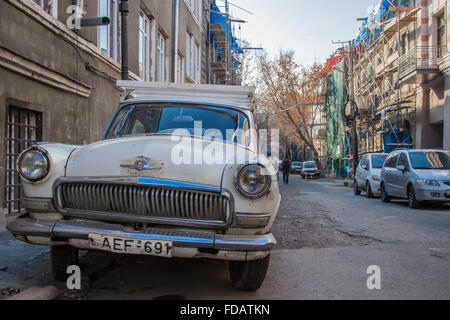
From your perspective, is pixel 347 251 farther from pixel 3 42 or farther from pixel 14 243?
pixel 3 42

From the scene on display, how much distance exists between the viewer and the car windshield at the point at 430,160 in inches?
450

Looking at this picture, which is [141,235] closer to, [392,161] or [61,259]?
[61,259]

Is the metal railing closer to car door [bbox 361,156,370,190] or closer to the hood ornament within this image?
car door [bbox 361,156,370,190]

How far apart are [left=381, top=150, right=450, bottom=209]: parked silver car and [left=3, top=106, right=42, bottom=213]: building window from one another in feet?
29.2

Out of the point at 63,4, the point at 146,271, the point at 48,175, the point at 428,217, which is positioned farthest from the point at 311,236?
the point at 63,4

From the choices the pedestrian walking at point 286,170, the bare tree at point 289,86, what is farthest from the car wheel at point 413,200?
the bare tree at point 289,86

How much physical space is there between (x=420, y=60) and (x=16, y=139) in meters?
20.0

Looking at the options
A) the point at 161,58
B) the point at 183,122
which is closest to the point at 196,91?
the point at 183,122

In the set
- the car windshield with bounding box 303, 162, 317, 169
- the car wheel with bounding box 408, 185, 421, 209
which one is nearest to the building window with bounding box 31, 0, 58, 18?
the car wheel with bounding box 408, 185, 421, 209

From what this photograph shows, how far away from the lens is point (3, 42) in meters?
7.04

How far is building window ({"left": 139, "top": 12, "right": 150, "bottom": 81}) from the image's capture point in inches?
628

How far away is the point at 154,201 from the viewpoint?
3.43m

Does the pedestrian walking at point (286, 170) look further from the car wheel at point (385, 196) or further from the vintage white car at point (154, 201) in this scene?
the vintage white car at point (154, 201)
